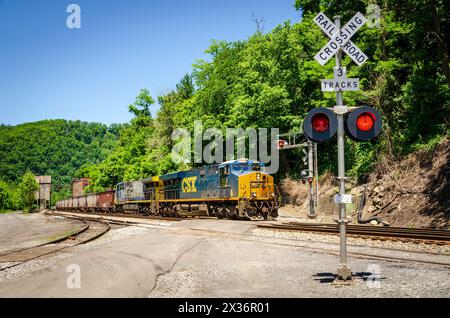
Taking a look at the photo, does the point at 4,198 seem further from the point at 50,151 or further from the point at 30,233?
the point at 30,233

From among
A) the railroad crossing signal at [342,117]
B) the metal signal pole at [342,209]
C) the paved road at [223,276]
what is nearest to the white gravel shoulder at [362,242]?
the paved road at [223,276]

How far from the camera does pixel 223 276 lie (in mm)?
7695

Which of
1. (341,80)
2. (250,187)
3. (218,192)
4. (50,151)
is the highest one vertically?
(50,151)

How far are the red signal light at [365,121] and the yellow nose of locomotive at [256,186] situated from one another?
16404mm

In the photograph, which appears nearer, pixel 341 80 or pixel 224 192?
pixel 341 80

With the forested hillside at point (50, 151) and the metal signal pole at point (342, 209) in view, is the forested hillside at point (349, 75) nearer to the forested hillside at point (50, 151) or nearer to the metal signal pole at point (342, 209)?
the metal signal pole at point (342, 209)

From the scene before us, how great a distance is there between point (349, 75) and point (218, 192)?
12563mm

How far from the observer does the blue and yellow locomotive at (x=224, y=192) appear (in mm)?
23531

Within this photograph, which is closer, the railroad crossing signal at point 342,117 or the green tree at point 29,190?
the railroad crossing signal at point 342,117

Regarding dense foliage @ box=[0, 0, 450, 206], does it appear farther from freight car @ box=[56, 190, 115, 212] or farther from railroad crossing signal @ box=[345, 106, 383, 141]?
railroad crossing signal @ box=[345, 106, 383, 141]

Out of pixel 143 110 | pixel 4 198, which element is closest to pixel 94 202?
pixel 143 110

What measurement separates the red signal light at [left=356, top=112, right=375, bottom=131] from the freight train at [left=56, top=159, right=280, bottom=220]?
53.8ft

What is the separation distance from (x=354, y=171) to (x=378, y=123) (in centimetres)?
2303
